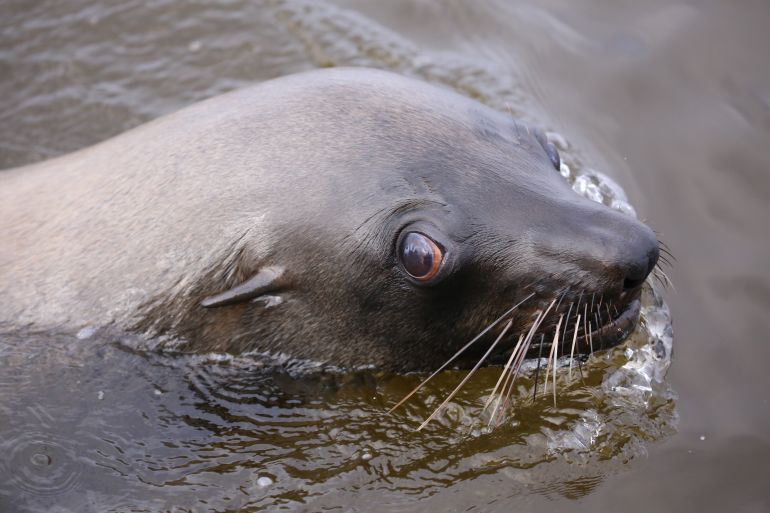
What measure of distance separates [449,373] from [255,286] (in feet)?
3.56

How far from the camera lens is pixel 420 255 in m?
3.90

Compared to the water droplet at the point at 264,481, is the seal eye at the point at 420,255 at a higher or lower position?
higher

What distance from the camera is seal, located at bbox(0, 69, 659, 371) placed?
12.9ft

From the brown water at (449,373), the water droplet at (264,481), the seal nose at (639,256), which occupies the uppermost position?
the seal nose at (639,256)

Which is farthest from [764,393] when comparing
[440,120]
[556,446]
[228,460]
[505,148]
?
[228,460]

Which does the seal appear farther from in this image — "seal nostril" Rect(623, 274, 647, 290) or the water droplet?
the water droplet

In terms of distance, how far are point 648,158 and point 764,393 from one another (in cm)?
185

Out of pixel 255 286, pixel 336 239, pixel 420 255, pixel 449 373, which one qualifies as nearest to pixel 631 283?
pixel 420 255

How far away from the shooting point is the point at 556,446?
179 inches

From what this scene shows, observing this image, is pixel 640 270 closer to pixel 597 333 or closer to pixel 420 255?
pixel 597 333

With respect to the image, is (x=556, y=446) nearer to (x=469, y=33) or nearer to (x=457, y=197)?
(x=457, y=197)

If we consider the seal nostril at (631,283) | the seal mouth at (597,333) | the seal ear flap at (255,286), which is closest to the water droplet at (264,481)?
the seal ear flap at (255,286)

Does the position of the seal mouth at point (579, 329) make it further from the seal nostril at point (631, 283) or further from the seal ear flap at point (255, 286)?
the seal ear flap at point (255, 286)

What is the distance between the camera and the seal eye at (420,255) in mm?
3881
